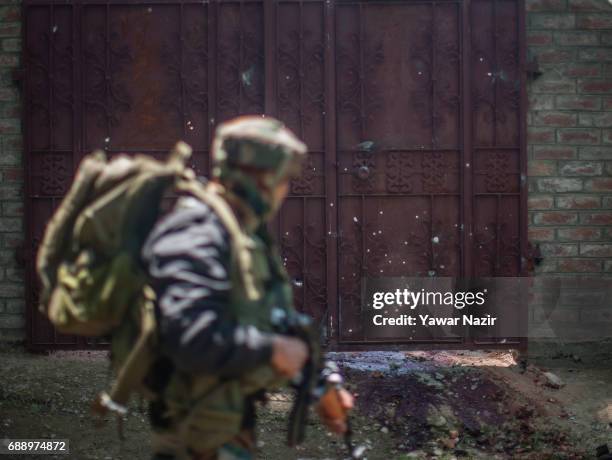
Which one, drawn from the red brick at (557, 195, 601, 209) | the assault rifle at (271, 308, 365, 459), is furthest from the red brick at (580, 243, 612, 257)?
the assault rifle at (271, 308, 365, 459)

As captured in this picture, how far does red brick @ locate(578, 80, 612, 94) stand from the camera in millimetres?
5785

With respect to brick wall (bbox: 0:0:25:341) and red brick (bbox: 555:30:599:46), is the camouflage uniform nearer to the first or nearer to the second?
brick wall (bbox: 0:0:25:341)

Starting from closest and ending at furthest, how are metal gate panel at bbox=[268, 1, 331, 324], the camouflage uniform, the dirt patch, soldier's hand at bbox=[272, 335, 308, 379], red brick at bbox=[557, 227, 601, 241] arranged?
the camouflage uniform → soldier's hand at bbox=[272, 335, 308, 379] → the dirt patch → metal gate panel at bbox=[268, 1, 331, 324] → red brick at bbox=[557, 227, 601, 241]

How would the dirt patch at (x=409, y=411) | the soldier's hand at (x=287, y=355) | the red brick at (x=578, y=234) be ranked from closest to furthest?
1. the soldier's hand at (x=287, y=355)
2. the dirt patch at (x=409, y=411)
3. the red brick at (x=578, y=234)

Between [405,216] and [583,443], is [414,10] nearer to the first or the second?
[405,216]

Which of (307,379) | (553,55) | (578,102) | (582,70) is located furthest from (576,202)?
(307,379)

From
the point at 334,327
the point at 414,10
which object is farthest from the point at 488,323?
the point at 414,10

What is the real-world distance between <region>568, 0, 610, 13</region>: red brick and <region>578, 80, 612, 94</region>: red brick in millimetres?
510

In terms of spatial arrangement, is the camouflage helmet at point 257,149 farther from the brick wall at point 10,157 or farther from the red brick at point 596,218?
the red brick at point 596,218

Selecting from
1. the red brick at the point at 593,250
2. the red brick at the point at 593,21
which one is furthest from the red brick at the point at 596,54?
the red brick at the point at 593,250

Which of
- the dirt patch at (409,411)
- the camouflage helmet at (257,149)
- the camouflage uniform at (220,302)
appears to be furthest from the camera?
the dirt patch at (409,411)

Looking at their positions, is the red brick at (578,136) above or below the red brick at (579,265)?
above

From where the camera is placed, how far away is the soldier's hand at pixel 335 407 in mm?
2582

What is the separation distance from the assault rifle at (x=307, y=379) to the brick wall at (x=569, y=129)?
3.57 meters
